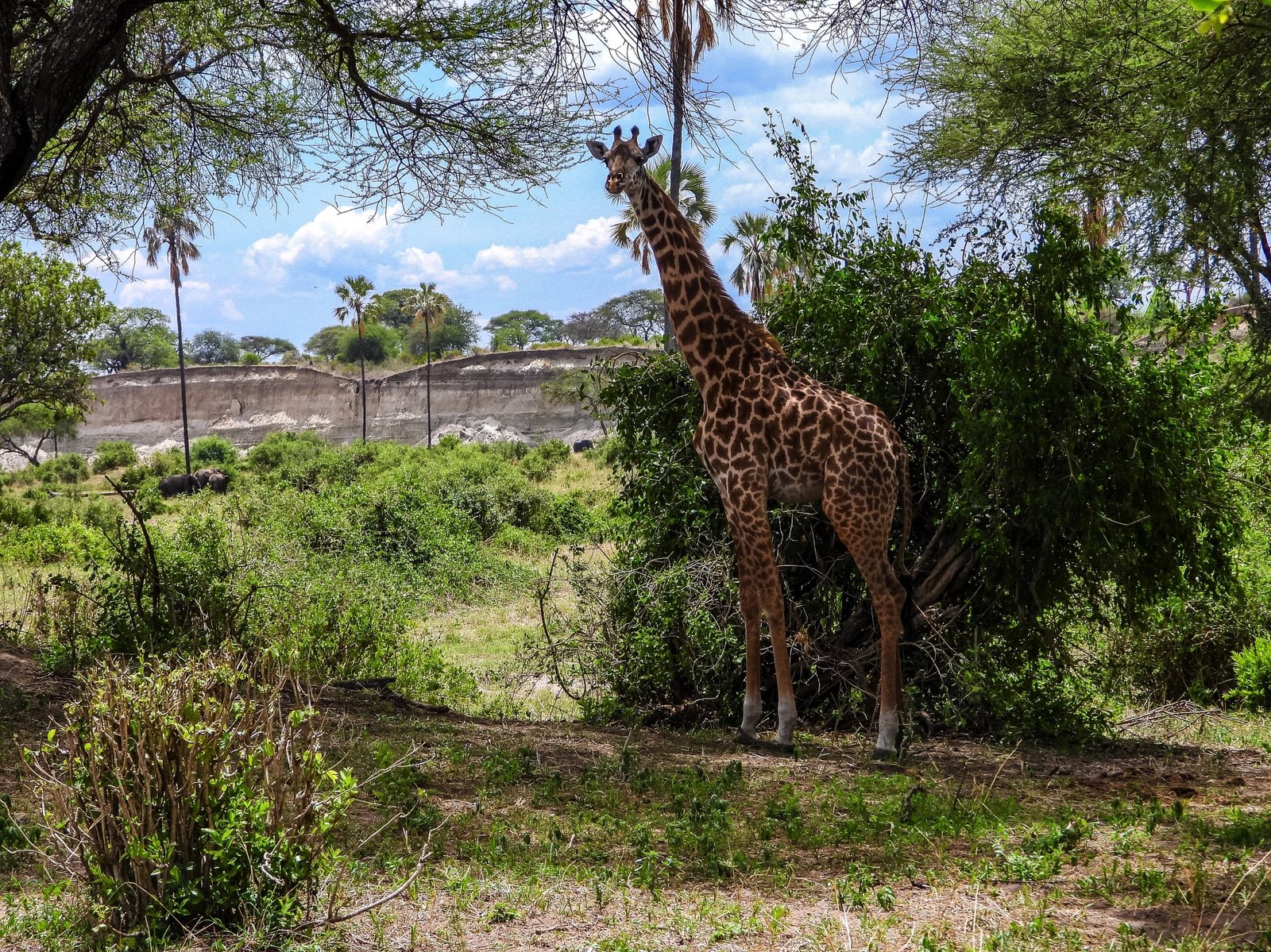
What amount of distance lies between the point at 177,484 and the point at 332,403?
80.8ft

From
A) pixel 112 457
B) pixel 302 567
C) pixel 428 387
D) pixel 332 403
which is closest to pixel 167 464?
pixel 112 457

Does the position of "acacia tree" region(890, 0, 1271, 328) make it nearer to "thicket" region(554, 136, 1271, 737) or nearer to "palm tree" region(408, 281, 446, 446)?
"thicket" region(554, 136, 1271, 737)

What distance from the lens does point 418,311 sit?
53.8 metres

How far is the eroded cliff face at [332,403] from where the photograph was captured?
59781 mm

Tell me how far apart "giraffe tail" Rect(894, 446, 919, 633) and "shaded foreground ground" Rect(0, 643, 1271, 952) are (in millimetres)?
999

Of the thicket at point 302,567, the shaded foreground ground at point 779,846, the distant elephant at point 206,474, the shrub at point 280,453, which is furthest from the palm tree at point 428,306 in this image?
the shaded foreground ground at point 779,846

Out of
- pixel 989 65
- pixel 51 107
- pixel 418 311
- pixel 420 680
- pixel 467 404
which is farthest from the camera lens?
pixel 467 404

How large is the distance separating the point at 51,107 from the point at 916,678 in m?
7.04

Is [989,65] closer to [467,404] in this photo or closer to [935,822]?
[935,822]

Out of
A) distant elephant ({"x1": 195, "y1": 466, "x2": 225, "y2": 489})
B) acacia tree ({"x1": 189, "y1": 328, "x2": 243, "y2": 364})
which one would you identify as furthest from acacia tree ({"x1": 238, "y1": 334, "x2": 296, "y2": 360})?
distant elephant ({"x1": 195, "y1": 466, "x2": 225, "y2": 489})

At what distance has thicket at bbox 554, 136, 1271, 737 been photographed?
276 inches

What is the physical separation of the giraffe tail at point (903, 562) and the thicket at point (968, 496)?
0.09 metres

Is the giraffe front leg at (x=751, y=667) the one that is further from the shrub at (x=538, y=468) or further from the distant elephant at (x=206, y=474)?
the distant elephant at (x=206, y=474)

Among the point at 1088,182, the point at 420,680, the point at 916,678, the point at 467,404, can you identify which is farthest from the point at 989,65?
the point at 467,404
